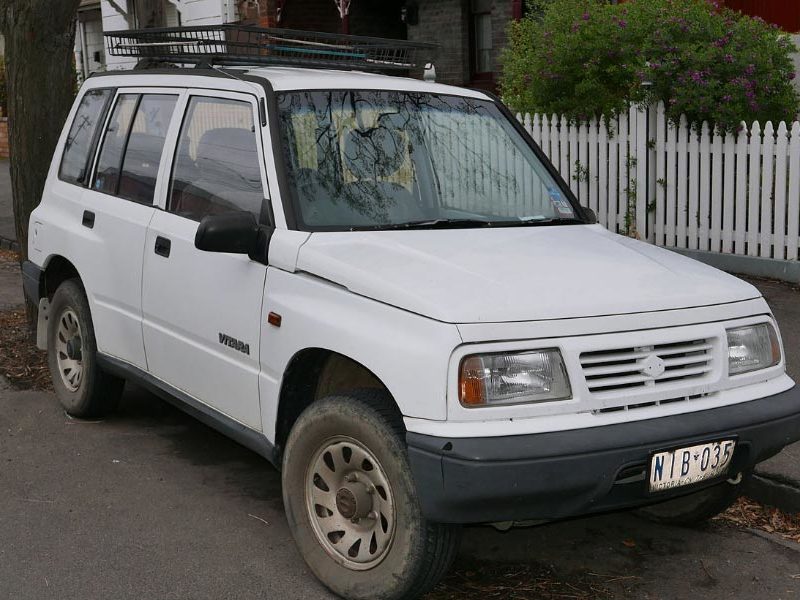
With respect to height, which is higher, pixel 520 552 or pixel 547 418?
pixel 547 418

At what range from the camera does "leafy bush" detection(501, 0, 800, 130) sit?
10.2 metres

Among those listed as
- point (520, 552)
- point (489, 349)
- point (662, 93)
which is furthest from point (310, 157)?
point (662, 93)

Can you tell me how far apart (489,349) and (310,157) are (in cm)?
147

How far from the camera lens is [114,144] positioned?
20.1ft

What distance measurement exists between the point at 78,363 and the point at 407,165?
2.54 meters

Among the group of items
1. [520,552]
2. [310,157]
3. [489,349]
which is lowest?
[520,552]

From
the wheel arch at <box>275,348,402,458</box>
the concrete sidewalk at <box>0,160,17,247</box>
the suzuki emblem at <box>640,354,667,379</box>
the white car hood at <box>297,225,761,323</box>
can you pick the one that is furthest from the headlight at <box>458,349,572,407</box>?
the concrete sidewalk at <box>0,160,17,247</box>

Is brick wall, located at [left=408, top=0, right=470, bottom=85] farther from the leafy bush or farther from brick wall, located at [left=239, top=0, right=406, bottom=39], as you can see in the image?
the leafy bush

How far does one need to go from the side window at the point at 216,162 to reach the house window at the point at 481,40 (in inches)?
616

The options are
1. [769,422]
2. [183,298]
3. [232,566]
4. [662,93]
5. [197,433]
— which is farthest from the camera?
[662,93]

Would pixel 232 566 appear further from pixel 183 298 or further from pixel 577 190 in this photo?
pixel 577 190

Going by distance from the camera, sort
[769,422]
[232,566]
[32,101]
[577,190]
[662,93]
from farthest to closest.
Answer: [577,190]
[662,93]
[32,101]
[232,566]
[769,422]

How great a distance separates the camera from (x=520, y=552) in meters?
4.87

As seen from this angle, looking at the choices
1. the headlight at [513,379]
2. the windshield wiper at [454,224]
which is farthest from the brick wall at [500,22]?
the headlight at [513,379]
